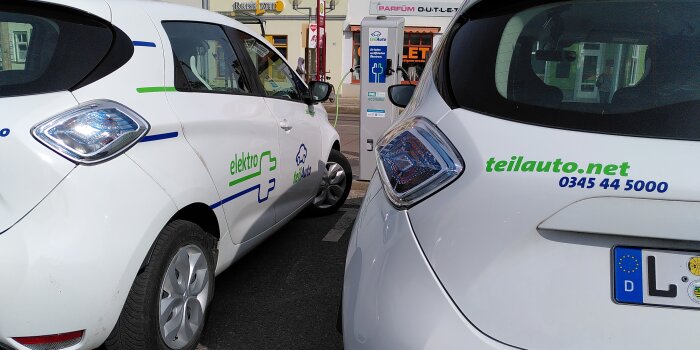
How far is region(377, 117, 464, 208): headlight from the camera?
1.46 metres

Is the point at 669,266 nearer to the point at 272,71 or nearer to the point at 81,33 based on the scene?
the point at 81,33

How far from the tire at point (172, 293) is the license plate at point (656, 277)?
5.64 feet

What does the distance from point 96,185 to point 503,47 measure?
147cm

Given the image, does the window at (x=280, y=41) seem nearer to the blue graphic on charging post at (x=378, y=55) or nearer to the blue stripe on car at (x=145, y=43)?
the blue graphic on charging post at (x=378, y=55)

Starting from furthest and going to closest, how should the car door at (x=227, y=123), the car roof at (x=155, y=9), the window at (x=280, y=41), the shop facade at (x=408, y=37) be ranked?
the window at (x=280, y=41) < the shop facade at (x=408, y=37) < the car door at (x=227, y=123) < the car roof at (x=155, y=9)

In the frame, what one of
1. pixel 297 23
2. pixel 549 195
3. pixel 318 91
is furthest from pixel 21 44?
pixel 297 23

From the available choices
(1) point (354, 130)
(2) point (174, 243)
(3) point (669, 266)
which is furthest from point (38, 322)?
(1) point (354, 130)

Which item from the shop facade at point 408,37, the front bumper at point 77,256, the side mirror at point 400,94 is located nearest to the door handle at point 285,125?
the side mirror at point 400,94

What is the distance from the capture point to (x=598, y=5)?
152 cm

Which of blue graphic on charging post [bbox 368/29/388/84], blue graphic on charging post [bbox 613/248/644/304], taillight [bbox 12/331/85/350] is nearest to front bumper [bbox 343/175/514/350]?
blue graphic on charging post [bbox 613/248/644/304]

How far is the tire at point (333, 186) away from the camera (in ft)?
16.6

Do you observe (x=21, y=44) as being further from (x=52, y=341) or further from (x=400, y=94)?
(x=400, y=94)

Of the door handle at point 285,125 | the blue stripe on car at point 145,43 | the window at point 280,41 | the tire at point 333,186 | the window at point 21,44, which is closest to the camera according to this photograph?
the window at point 21,44

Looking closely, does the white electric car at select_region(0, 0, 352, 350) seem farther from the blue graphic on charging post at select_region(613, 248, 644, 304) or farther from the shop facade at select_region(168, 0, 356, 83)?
the shop facade at select_region(168, 0, 356, 83)
